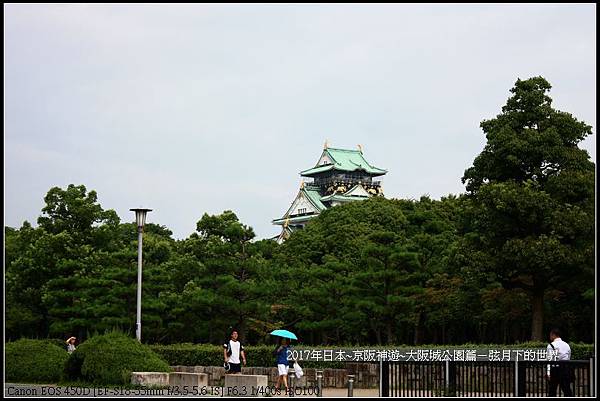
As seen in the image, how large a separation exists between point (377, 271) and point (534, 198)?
319 inches

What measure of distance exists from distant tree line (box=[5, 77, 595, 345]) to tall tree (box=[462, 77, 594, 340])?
4 centimetres

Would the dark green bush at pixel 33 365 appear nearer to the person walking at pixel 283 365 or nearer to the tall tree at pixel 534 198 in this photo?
the person walking at pixel 283 365

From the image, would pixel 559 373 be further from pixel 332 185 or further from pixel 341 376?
pixel 332 185

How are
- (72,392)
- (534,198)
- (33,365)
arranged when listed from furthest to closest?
(534,198) → (33,365) → (72,392)

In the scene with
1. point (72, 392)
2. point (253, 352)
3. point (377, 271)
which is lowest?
point (72, 392)

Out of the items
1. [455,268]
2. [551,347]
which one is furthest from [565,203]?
[551,347]

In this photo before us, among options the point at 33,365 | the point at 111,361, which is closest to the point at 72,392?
the point at 111,361

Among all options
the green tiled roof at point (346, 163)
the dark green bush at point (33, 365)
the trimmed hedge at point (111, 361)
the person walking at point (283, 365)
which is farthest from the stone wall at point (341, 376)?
the green tiled roof at point (346, 163)

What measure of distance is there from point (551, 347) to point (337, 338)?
25.3 m

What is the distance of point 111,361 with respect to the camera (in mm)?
18031

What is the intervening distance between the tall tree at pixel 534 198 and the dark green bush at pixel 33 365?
12659 millimetres

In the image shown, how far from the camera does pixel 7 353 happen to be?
19.3 meters

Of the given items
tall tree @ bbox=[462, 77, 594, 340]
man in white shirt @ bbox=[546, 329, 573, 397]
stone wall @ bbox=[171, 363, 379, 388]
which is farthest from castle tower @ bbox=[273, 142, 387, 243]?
man in white shirt @ bbox=[546, 329, 573, 397]

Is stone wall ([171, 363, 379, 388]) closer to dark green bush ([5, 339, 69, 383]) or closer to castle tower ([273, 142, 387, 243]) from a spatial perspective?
dark green bush ([5, 339, 69, 383])
